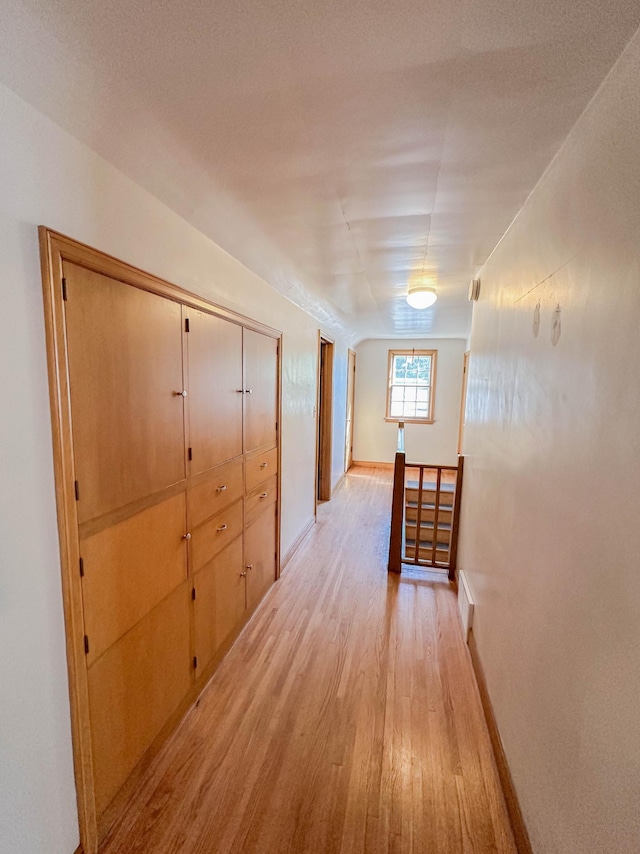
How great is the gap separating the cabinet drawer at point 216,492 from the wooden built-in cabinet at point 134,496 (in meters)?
0.01

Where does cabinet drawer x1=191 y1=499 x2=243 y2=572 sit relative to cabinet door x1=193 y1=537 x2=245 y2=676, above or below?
above

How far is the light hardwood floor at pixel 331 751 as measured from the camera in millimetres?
1274

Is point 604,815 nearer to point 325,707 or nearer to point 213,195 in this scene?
point 325,707

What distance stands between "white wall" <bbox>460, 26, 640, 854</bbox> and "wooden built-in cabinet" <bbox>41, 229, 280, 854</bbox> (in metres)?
1.43

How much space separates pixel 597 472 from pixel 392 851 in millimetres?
1459

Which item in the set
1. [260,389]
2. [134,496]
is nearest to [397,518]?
[260,389]

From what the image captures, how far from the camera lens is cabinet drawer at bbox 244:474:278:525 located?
2324 mm

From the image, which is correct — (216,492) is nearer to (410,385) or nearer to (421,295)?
(421,295)

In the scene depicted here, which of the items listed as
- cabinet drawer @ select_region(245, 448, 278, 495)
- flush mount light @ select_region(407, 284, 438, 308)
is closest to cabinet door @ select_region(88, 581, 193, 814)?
cabinet drawer @ select_region(245, 448, 278, 495)

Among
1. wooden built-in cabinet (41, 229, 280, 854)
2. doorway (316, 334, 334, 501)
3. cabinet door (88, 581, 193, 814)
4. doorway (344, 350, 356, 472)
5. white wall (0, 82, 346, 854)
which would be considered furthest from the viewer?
doorway (344, 350, 356, 472)

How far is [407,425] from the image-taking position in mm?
6793

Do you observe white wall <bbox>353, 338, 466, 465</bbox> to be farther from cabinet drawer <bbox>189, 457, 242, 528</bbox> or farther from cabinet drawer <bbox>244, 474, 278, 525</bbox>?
cabinet drawer <bbox>189, 457, 242, 528</bbox>

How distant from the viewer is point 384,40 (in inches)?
32.6

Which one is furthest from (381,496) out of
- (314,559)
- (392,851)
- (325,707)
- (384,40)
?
(384,40)
